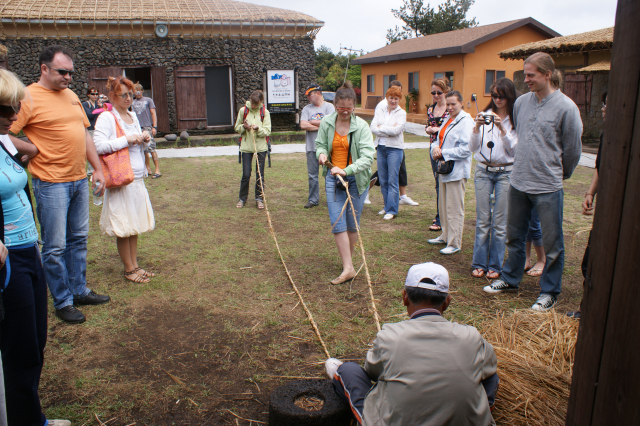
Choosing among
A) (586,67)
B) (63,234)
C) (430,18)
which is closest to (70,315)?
(63,234)

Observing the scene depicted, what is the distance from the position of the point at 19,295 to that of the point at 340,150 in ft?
10.2

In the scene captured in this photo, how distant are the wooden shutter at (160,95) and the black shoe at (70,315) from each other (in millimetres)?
12964

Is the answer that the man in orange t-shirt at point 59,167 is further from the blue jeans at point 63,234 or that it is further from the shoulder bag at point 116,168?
the shoulder bag at point 116,168

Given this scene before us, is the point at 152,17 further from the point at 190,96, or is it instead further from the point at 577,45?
the point at 577,45

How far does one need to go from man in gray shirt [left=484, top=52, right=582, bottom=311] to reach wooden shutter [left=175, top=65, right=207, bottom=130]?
45.0ft

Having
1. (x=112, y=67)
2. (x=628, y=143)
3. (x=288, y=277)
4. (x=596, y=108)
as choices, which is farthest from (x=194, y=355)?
(x=596, y=108)

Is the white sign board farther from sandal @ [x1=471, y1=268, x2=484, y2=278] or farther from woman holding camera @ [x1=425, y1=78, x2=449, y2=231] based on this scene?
sandal @ [x1=471, y1=268, x2=484, y2=278]

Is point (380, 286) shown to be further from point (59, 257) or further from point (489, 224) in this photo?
point (59, 257)

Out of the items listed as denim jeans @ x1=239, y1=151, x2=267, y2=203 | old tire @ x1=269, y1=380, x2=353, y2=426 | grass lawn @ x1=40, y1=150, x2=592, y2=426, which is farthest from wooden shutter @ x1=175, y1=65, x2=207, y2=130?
old tire @ x1=269, y1=380, x2=353, y2=426

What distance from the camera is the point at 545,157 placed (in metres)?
3.95

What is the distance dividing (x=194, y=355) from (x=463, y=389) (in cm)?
221

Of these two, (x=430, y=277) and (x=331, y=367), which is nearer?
(x=430, y=277)

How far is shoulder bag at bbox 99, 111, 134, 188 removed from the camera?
14.1 ft

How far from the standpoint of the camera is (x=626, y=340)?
5.16 feet
